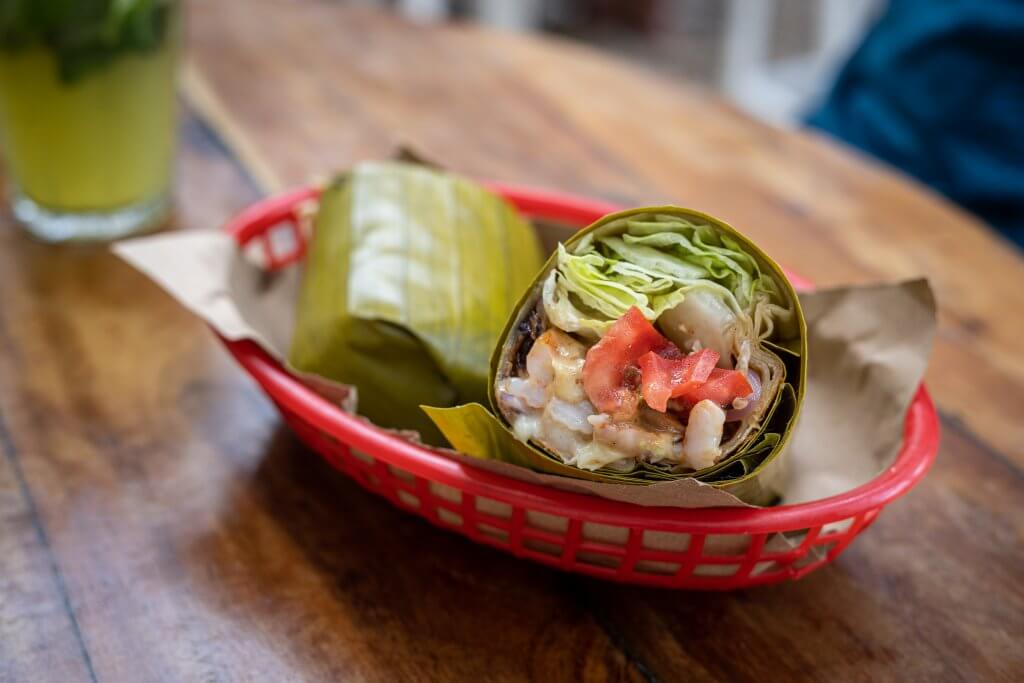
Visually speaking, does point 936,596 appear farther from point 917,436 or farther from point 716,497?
point 716,497

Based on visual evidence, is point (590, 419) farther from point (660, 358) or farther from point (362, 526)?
point (362, 526)

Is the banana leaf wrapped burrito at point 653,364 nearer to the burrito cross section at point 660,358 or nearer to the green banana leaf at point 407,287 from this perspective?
the burrito cross section at point 660,358

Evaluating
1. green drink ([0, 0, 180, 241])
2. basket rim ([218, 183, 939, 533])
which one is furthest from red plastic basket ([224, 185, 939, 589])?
green drink ([0, 0, 180, 241])

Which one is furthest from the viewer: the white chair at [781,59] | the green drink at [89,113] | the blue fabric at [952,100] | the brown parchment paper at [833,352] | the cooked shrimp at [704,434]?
the white chair at [781,59]

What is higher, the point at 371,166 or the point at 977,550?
the point at 371,166

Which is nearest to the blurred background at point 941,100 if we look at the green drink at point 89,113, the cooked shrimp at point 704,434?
the green drink at point 89,113

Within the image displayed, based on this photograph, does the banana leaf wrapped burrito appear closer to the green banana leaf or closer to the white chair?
the green banana leaf

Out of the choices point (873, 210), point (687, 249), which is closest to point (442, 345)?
point (687, 249)
